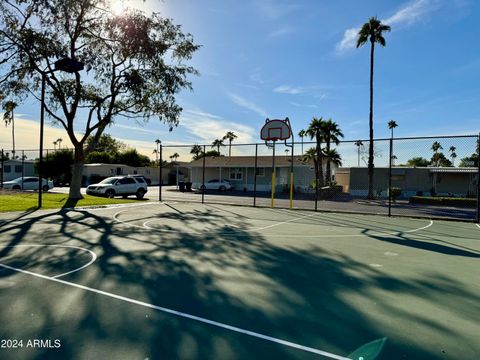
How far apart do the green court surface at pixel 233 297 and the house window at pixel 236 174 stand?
29.4 meters

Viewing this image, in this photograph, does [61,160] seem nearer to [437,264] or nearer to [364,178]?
[364,178]

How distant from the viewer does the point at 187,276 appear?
515 cm

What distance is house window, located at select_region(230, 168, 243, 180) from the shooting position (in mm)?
37969

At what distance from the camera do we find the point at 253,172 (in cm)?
3700

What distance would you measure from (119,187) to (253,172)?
1715cm

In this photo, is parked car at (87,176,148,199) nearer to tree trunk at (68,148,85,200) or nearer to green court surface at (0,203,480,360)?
tree trunk at (68,148,85,200)

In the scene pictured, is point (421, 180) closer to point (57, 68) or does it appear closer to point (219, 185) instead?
point (219, 185)

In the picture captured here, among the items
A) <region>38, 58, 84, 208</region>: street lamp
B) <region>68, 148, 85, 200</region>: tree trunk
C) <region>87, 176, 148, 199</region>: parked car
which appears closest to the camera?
<region>38, 58, 84, 208</region>: street lamp

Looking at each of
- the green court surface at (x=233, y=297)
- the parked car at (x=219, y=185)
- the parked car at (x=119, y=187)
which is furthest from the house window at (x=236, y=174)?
the green court surface at (x=233, y=297)

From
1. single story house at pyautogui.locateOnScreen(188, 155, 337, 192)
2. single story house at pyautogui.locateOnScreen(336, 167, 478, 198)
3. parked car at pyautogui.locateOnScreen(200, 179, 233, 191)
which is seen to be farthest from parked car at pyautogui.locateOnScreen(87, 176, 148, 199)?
single story house at pyautogui.locateOnScreen(336, 167, 478, 198)

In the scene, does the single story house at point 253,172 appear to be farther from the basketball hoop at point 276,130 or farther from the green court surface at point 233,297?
the green court surface at point 233,297

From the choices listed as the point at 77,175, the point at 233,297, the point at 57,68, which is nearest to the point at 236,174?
the point at 77,175

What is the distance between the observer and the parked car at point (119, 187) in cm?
2294

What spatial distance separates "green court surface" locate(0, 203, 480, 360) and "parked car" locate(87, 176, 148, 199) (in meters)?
14.7
